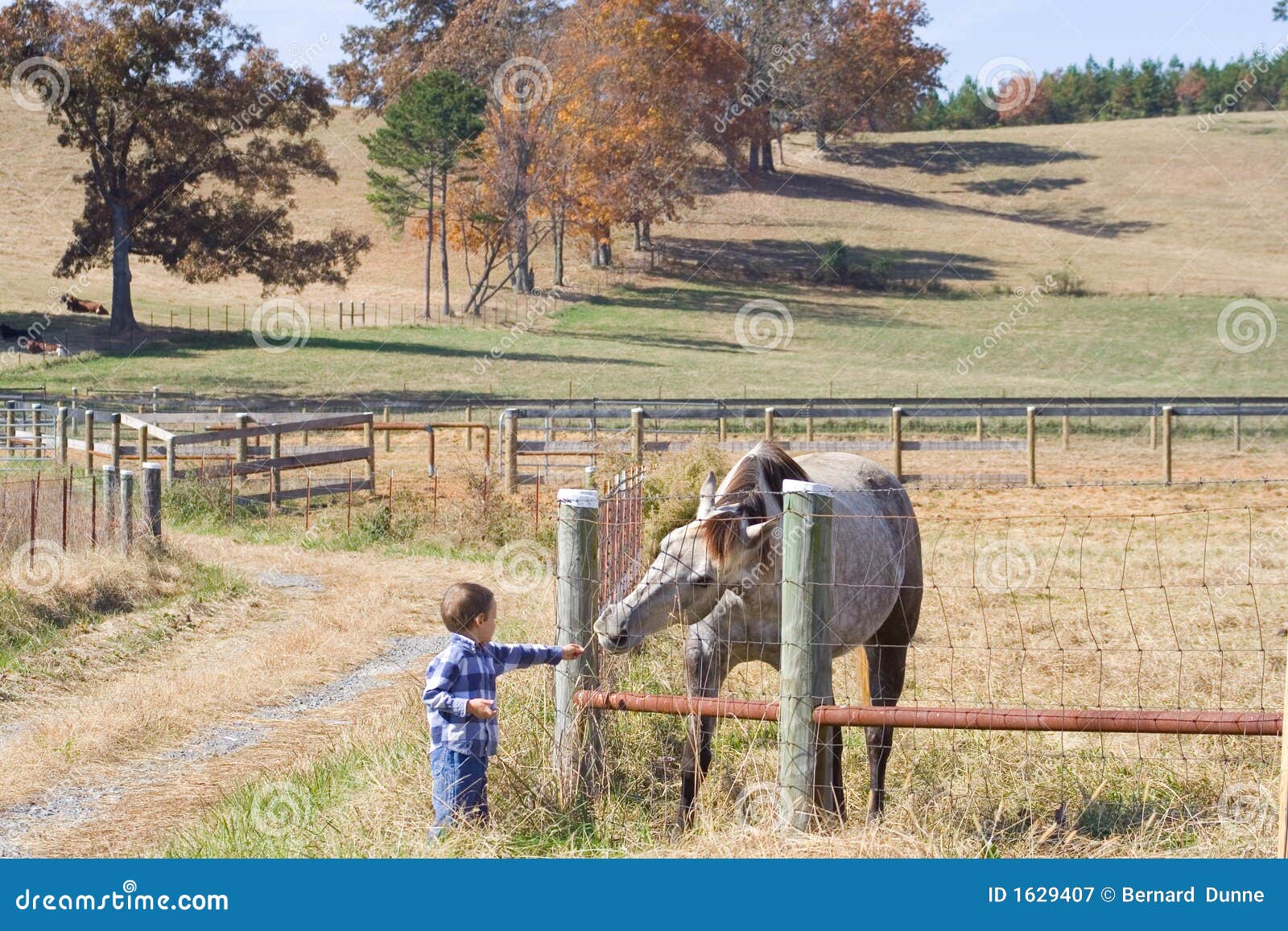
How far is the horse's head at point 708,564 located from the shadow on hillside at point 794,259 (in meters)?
57.5

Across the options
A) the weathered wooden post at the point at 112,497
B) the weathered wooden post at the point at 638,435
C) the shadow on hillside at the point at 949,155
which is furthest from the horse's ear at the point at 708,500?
the shadow on hillside at the point at 949,155

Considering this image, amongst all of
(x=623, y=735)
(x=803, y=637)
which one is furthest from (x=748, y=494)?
(x=623, y=735)

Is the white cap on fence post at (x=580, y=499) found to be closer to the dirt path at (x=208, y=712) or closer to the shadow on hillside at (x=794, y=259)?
the dirt path at (x=208, y=712)

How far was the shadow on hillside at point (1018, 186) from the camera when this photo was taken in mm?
80812

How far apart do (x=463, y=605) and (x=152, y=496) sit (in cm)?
998

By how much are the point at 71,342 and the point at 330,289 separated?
722 inches

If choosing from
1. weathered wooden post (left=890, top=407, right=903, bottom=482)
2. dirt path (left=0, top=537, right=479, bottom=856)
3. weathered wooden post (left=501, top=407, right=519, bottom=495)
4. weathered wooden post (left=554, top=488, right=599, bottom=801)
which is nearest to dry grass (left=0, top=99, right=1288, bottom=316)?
weathered wooden post (left=501, top=407, right=519, bottom=495)

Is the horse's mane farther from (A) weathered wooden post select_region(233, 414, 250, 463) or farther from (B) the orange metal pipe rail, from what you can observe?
(A) weathered wooden post select_region(233, 414, 250, 463)

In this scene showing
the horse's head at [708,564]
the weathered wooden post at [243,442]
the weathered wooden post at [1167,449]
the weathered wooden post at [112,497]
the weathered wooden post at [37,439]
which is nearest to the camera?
the horse's head at [708,564]

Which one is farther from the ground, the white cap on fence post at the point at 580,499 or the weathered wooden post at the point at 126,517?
the white cap on fence post at the point at 580,499

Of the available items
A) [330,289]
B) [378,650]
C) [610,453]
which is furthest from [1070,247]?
[378,650]

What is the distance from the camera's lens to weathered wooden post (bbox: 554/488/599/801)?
5.43 metres

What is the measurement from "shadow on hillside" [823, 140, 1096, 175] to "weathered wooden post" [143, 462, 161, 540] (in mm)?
77411

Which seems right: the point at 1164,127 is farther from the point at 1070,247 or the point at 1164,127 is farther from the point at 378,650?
the point at 378,650
